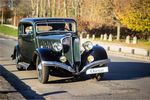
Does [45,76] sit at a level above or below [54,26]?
below

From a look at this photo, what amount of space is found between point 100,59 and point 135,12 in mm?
22810

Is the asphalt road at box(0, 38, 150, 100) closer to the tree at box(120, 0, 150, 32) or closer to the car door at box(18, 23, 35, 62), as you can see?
the car door at box(18, 23, 35, 62)

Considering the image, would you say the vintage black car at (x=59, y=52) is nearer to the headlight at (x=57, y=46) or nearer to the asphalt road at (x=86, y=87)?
the headlight at (x=57, y=46)

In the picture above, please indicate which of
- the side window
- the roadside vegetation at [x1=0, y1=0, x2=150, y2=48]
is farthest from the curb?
the roadside vegetation at [x1=0, y1=0, x2=150, y2=48]

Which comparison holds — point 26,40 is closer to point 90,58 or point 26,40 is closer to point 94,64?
point 90,58

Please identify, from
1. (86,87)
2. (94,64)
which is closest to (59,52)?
(94,64)

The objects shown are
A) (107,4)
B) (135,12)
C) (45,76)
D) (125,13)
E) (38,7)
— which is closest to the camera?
(45,76)

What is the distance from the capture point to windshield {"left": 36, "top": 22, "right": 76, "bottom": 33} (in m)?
13.7

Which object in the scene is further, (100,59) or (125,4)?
(125,4)

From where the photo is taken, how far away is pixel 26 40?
14328 mm

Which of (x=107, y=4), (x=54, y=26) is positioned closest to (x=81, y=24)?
(x=107, y=4)

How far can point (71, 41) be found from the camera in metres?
12.3

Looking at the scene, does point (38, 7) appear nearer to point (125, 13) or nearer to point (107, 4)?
point (107, 4)

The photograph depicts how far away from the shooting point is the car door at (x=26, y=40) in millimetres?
13695
